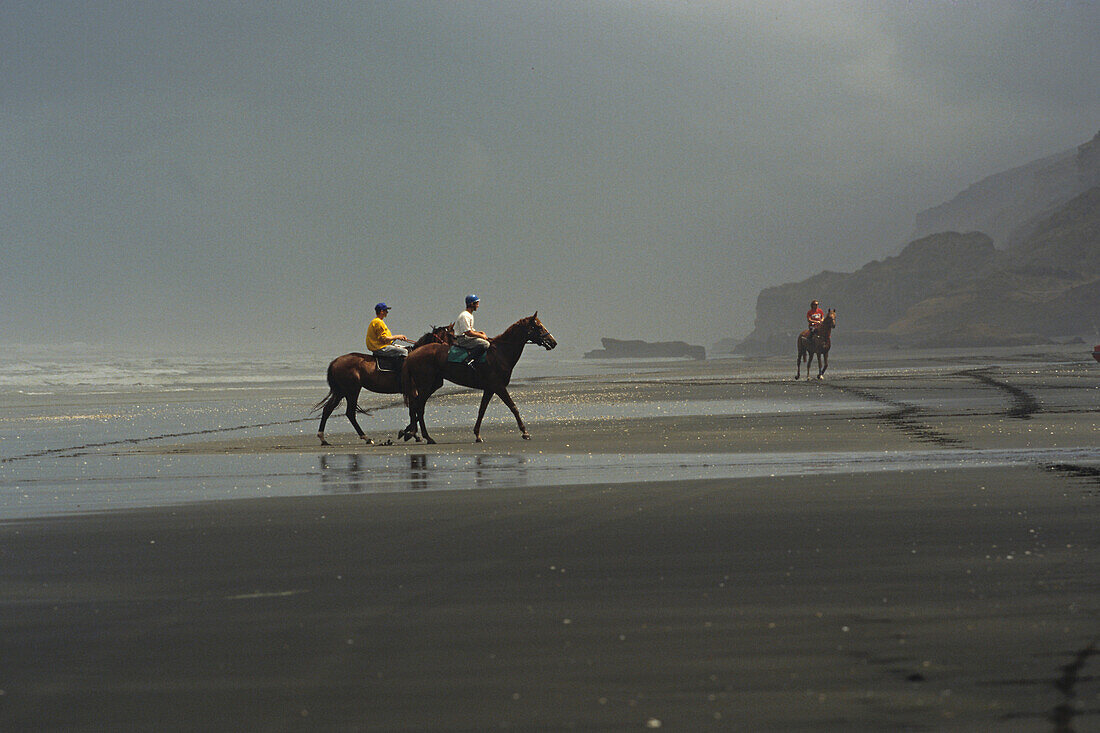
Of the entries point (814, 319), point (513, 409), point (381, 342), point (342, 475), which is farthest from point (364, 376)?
point (814, 319)

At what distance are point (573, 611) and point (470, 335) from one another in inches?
593

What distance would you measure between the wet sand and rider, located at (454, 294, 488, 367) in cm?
935

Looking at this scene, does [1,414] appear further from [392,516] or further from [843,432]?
[392,516]

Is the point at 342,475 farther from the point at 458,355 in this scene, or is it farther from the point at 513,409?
the point at 458,355

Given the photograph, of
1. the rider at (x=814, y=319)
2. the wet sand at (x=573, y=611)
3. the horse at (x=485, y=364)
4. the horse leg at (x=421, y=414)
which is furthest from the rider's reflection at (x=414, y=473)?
the rider at (x=814, y=319)

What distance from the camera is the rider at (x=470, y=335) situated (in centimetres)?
2105

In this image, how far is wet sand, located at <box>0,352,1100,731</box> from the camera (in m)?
4.66

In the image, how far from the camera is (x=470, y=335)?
69.3ft

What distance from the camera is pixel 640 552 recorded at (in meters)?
8.02

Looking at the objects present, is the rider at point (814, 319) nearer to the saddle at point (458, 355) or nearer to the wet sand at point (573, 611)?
the saddle at point (458, 355)

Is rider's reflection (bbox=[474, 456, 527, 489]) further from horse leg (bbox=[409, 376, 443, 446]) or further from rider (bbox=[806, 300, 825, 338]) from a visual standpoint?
rider (bbox=[806, 300, 825, 338])

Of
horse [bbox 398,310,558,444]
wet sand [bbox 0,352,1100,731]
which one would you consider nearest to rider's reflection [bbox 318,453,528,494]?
wet sand [bbox 0,352,1100,731]

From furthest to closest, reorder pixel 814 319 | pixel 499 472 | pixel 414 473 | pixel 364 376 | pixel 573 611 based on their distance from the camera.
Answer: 1. pixel 814 319
2. pixel 364 376
3. pixel 414 473
4. pixel 499 472
5. pixel 573 611

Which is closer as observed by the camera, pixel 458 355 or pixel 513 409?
pixel 513 409
